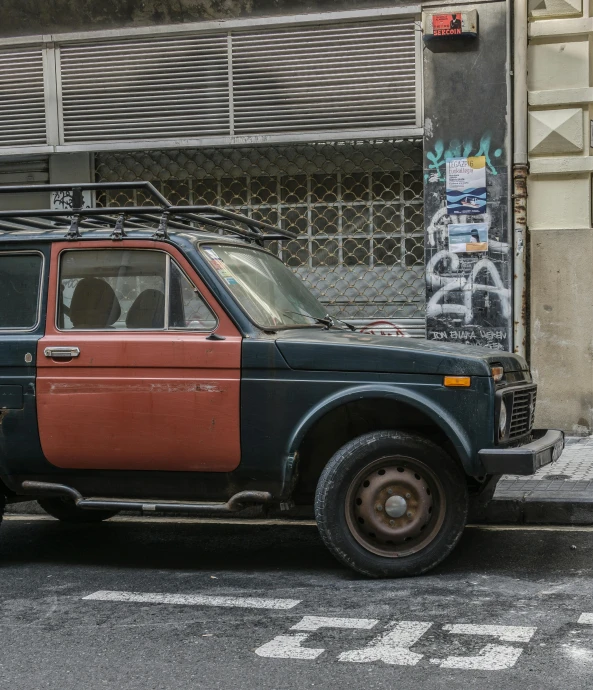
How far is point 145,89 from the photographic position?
11352 millimetres

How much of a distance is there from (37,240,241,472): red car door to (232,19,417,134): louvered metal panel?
5.27 meters

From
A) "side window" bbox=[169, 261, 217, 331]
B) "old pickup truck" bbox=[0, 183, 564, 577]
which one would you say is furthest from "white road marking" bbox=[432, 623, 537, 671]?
"side window" bbox=[169, 261, 217, 331]

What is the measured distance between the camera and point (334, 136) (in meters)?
10.8

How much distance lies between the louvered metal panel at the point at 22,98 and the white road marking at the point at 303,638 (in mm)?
8238

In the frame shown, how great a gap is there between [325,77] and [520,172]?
2.20 meters

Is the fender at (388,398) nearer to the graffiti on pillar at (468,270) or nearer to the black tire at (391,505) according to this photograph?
the black tire at (391,505)

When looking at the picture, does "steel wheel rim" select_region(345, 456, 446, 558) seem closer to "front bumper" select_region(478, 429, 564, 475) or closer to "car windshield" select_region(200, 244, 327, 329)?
"front bumper" select_region(478, 429, 564, 475)

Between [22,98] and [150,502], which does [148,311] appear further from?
[22,98]

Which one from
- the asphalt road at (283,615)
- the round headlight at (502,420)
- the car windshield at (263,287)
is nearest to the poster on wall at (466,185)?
the car windshield at (263,287)

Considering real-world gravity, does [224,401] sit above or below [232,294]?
below

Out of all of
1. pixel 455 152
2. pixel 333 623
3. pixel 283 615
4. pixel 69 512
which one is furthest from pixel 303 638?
pixel 455 152

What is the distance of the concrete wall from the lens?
1020 centimetres

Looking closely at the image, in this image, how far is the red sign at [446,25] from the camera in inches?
407

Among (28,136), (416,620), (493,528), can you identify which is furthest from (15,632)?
(28,136)
